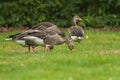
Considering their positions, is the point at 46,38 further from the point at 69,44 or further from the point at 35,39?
the point at 69,44

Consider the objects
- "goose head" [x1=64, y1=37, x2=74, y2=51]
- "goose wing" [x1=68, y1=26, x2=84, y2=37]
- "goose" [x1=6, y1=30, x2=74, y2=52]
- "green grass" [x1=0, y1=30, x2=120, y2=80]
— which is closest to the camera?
"green grass" [x1=0, y1=30, x2=120, y2=80]

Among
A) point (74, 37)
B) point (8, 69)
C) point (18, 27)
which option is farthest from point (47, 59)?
point (18, 27)

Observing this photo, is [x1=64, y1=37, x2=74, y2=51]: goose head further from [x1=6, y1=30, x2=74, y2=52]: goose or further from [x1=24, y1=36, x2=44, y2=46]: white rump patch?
[x1=24, y1=36, x2=44, y2=46]: white rump patch

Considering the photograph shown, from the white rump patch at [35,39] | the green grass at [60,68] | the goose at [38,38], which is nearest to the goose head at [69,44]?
the goose at [38,38]

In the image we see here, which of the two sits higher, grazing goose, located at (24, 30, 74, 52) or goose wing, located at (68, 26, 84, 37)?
grazing goose, located at (24, 30, 74, 52)

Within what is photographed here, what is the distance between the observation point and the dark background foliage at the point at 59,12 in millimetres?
30281

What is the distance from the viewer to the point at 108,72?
1145 cm

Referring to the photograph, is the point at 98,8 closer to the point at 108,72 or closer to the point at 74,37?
the point at 74,37

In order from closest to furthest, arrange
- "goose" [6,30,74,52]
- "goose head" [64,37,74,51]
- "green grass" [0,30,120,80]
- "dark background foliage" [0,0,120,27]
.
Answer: "green grass" [0,30,120,80]
"goose" [6,30,74,52]
"goose head" [64,37,74,51]
"dark background foliage" [0,0,120,27]

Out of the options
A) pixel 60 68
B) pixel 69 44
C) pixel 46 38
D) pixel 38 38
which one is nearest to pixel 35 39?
pixel 38 38

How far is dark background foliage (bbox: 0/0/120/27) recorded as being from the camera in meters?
30.3

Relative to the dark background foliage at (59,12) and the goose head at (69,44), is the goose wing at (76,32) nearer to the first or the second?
the goose head at (69,44)

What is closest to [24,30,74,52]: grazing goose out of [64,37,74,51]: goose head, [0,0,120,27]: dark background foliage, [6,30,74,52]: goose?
[6,30,74,52]: goose

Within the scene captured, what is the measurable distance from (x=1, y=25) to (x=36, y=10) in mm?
2290
